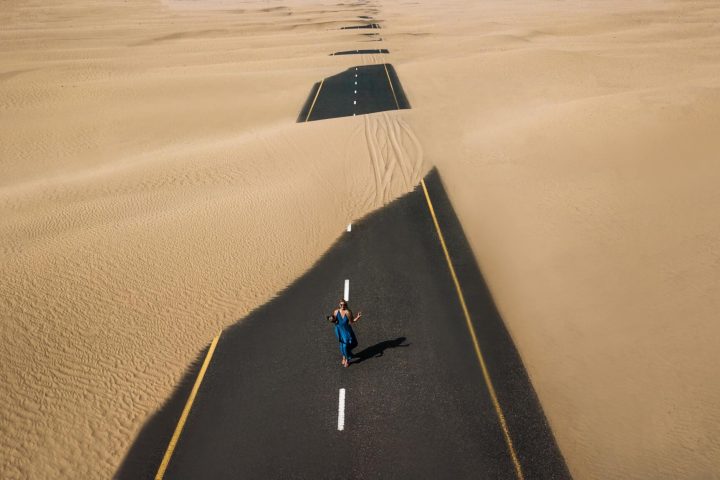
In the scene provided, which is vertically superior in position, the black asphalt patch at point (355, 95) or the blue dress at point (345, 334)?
the black asphalt patch at point (355, 95)

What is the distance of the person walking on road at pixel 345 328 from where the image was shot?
31.5 feet

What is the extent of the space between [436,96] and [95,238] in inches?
1027

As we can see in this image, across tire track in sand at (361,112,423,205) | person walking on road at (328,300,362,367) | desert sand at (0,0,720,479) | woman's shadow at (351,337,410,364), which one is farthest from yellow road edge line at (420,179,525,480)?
tire track in sand at (361,112,423,205)

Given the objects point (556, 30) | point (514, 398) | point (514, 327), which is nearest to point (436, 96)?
point (514, 327)

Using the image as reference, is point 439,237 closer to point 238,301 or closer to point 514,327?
point 514,327

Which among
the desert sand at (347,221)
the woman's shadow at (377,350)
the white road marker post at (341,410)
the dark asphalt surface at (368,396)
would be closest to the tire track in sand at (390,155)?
the desert sand at (347,221)

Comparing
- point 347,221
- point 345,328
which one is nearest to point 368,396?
point 345,328

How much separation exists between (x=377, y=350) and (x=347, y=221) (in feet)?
23.8

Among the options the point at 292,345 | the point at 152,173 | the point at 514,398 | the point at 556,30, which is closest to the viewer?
the point at 514,398

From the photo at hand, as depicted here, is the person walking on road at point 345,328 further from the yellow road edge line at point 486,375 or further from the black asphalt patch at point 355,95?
the black asphalt patch at point 355,95

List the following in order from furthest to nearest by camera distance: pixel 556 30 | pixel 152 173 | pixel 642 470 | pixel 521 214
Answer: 1. pixel 556 30
2. pixel 152 173
3. pixel 521 214
4. pixel 642 470

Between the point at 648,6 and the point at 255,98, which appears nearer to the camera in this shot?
the point at 255,98

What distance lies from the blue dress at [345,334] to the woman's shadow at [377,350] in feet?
1.16

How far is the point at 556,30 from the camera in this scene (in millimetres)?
55625
